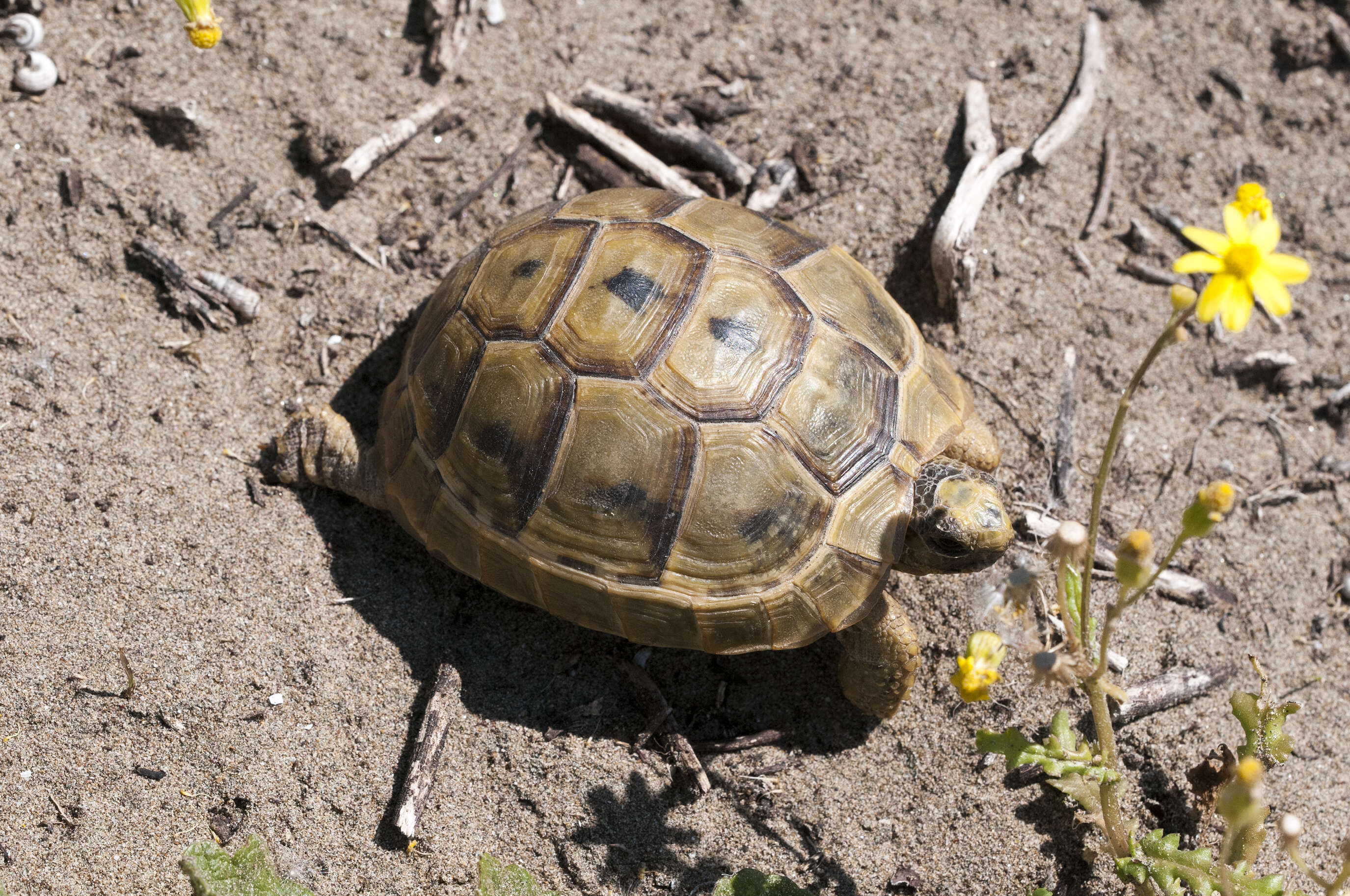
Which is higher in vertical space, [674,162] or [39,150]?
[674,162]

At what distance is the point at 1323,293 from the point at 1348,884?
8.91 ft

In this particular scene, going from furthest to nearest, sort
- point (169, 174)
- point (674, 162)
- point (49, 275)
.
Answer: point (674, 162)
point (169, 174)
point (49, 275)

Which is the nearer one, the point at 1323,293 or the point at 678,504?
the point at 678,504

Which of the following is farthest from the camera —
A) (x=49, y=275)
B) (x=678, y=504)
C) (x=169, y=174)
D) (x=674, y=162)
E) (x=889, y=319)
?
(x=674, y=162)

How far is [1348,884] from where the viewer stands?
3223 millimetres

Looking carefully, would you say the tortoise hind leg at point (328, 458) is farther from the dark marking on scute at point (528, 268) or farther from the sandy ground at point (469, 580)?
the dark marking on scute at point (528, 268)

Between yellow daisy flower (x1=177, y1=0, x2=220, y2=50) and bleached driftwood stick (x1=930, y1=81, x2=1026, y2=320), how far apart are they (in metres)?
2.89

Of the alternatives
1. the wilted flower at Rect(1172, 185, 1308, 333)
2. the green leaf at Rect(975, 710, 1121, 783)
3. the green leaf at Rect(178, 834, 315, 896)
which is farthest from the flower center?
the green leaf at Rect(178, 834, 315, 896)

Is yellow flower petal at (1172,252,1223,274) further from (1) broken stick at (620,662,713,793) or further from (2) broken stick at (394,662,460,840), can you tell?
(2) broken stick at (394,662,460,840)

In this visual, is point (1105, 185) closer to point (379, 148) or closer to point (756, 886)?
point (379, 148)

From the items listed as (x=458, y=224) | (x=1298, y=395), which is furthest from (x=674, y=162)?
(x=1298, y=395)

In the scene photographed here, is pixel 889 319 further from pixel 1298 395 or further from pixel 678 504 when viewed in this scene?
pixel 1298 395

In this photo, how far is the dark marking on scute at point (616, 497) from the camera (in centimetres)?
315

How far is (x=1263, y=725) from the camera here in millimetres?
3170
